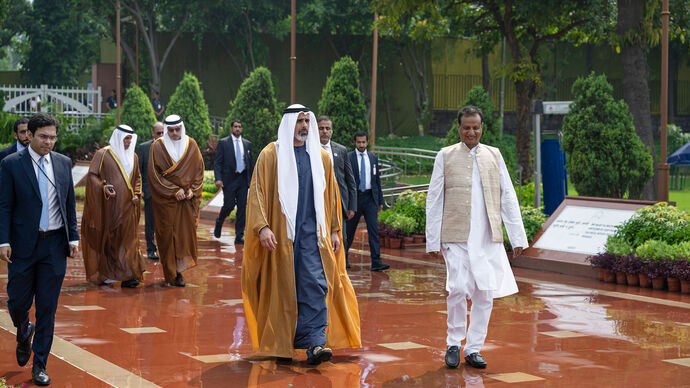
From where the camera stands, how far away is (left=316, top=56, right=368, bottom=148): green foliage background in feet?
68.7

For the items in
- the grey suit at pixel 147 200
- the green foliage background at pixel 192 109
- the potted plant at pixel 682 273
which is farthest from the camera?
the green foliage background at pixel 192 109

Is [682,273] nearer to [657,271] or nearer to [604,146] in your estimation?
[657,271]

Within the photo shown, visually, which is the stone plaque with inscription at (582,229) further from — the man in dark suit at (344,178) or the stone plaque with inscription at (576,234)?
the man in dark suit at (344,178)

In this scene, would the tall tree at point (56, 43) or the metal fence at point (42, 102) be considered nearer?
the metal fence at point (42, 102)

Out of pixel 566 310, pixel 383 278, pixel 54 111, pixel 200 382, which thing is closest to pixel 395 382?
pixel 200 382

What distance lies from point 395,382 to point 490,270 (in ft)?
3.73

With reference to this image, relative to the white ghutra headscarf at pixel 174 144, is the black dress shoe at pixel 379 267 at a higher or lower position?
lower

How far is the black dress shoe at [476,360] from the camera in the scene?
6750 mm

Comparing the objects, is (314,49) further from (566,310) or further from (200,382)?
(200,382)

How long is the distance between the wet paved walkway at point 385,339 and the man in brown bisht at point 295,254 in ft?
0.75

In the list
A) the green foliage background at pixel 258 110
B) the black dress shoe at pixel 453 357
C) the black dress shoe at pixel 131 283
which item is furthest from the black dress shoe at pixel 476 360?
the green foliage background at pixel 258 110

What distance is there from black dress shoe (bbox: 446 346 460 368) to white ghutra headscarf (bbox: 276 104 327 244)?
4.23ft

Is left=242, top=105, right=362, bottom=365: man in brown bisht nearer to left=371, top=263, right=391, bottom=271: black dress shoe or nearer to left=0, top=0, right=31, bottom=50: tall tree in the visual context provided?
left=371, top=263, right=391, bottom=271: black dress shoe

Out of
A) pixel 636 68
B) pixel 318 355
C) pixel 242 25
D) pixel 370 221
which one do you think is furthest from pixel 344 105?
pixel 242 25
